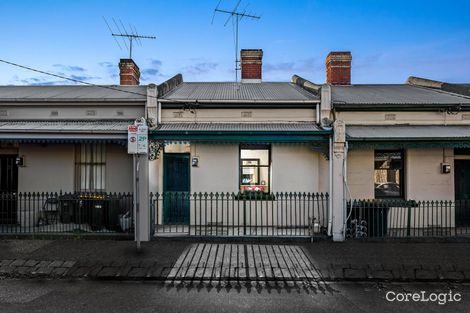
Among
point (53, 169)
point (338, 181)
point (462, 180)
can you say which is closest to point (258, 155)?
point (338, 181)

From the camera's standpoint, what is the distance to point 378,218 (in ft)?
27.7

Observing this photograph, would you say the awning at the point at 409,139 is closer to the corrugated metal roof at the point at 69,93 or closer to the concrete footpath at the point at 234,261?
the concrete footpath at the point at 234,261

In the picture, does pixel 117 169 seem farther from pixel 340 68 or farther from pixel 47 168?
pixel 340 68

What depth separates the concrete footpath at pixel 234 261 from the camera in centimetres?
595

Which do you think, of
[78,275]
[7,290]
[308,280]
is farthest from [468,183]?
[7,290]

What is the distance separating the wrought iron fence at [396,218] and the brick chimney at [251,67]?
7948 millimetres

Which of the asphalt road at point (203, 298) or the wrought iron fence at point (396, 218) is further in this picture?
the wrought iron fence at point (396, 218)

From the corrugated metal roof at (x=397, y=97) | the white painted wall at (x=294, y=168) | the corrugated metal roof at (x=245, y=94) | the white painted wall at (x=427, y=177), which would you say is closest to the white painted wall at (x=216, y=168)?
the white painted wall at (x=294, y=168)

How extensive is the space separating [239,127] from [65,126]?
5.06 meters

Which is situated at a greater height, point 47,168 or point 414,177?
point 47,168

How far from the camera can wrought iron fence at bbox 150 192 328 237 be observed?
9.05 metres

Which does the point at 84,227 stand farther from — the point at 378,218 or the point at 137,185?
the point at 378,218

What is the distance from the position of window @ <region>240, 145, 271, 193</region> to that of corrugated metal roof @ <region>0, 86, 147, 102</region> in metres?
3.79

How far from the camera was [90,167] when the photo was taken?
1058 cm
